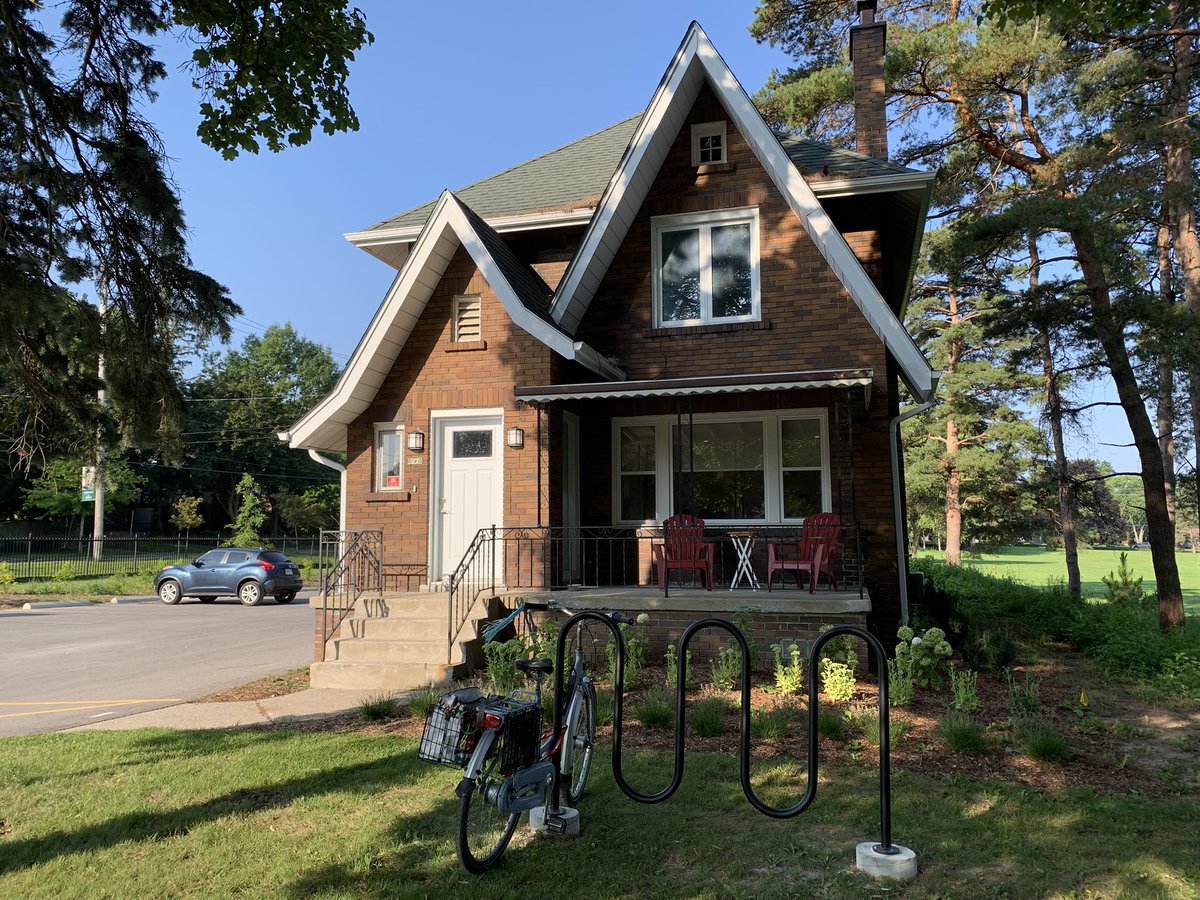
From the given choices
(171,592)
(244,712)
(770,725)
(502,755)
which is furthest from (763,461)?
(171,592)

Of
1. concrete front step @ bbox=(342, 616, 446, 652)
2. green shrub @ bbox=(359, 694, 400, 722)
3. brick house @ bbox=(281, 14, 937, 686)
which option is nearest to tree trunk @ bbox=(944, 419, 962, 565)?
brick house @ bbox=(281, 14, 937, 686)

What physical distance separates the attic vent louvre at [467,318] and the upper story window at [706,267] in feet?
8.82

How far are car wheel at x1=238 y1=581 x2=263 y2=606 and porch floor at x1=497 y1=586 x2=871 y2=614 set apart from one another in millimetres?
15407

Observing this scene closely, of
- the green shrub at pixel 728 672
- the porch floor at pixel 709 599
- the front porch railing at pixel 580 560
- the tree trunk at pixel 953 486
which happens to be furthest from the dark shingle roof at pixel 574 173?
the tree trunk at pixel 953 486

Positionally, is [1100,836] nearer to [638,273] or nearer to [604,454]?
[604,454]

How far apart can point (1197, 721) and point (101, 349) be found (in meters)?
10.5

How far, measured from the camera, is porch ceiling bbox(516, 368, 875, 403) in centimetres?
969

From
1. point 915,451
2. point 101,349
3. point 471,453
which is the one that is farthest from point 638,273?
point 915,451

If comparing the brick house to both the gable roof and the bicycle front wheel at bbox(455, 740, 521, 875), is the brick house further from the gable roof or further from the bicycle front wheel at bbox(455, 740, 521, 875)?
the bicycle front wheel at bbox(455, 740, 521, 875)

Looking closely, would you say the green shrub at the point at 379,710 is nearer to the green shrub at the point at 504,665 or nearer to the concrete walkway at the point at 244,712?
the concrete walkway at the point at 244,712

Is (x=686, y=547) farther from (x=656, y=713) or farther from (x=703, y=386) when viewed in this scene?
(x=656, y=713)

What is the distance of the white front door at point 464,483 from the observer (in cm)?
1134

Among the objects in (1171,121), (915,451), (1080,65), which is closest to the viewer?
(1171,121)

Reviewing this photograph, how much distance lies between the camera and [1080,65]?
15992mm
